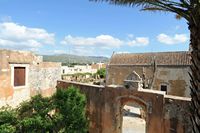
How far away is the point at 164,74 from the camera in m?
22.1

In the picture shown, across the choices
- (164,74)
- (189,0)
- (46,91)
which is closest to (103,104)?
(46,91)

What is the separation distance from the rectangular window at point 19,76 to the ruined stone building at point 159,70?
360 inches

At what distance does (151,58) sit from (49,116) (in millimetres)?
16773

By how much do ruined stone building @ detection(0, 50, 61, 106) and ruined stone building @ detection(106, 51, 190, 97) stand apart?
719 cm

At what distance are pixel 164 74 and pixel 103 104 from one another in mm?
12447

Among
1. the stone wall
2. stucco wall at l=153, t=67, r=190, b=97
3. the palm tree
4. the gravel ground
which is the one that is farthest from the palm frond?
stucco wall at l=153, t=67, r=190, b=97

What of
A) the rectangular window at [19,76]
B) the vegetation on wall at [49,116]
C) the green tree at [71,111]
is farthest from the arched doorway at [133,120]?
the rectangular window at [19,76]

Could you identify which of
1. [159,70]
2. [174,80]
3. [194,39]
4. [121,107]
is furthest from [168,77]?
[194,39]

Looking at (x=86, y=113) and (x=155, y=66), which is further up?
(x=155, y=66)

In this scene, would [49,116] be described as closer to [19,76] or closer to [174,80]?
[19,76]

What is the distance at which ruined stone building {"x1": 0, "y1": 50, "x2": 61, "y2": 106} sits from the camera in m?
12.2

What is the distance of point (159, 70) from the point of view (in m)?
22.5

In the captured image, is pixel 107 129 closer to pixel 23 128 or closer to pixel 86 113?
pixel 86 113

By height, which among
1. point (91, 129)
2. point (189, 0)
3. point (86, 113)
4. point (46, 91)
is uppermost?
point (189, 0)
